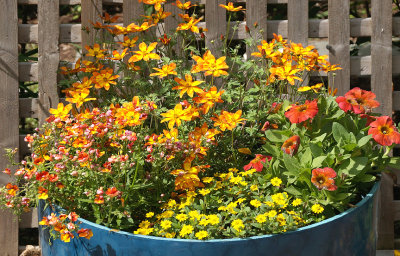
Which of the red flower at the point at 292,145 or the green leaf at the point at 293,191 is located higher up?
the red flower at the point at 292,145

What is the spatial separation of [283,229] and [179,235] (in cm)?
34

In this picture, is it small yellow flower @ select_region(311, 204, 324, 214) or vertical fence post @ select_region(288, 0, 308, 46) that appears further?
vertical fence post @ select_region(288, 0, 308, 46)

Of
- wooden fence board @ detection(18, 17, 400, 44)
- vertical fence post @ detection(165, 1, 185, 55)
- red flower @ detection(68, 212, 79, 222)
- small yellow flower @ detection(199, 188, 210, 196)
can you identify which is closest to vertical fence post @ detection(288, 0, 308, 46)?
wooden fence board @ detection(18, 17, 400, 44)

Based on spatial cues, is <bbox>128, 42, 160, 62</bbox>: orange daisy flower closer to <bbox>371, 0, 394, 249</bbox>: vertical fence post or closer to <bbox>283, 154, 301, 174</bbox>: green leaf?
<bbox>283, 154, 301, 174</bbox>: green leaf

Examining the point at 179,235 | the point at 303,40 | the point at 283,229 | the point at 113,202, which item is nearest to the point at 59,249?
the point at 113,202

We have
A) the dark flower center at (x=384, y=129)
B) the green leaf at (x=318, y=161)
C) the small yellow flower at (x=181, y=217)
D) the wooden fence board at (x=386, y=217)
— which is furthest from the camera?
the wooden fence board at (x=386, y=217)

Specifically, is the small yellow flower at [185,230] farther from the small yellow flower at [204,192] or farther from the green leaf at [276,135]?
the green leaf at [276,135]

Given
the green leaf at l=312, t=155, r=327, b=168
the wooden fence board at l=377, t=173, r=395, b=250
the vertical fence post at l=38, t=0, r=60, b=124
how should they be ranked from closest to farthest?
the green leaf at l=312, t=155, r=327, b=168, the vertical fence post at l=38, t=0, r=60, b=124, the wooden fence board at l=377, t=173, r=395, b=250

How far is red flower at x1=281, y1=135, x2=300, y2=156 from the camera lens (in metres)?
2.38

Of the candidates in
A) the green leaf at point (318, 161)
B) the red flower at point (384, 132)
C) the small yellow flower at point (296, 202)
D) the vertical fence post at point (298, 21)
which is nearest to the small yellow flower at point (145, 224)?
the small yellow flower at point (296, 202)

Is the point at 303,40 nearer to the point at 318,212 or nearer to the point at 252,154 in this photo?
the point at 252,154

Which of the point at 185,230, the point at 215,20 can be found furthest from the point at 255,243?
the point at 215,20

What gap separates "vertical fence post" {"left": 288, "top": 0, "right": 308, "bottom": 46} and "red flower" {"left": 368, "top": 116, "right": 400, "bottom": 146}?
742 millimetres

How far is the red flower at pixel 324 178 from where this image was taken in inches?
87.9
